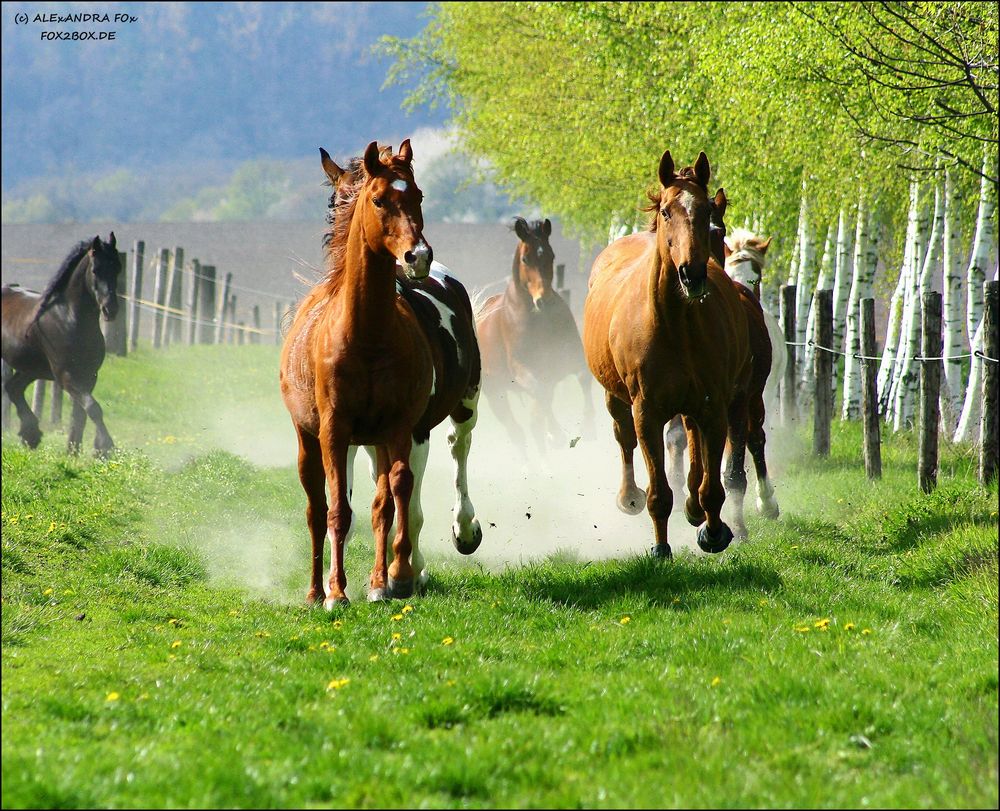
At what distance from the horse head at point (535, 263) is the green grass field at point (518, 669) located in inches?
217

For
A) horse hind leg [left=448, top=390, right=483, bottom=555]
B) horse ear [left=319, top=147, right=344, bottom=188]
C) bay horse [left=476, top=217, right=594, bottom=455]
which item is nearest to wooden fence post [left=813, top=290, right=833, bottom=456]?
bay horse [left=476, top=217, right=594, bottom=455]

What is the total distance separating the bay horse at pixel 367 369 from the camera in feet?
25.7

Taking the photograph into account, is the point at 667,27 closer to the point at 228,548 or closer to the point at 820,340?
the point at 820,340

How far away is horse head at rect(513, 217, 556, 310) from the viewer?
1593cm

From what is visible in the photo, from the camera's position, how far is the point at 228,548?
36.5 feet

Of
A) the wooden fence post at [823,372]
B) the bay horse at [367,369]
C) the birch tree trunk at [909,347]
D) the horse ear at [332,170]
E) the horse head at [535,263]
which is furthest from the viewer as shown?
the horse head at [535,263]

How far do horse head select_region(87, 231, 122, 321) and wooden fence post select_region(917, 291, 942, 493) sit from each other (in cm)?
981

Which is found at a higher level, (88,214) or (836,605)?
(88,214)

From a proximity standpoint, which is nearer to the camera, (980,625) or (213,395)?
(980,625)

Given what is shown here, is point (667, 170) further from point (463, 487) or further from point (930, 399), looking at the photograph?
point (930, 399)

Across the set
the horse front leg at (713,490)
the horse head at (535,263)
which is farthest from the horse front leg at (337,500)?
the horse head at (535,263)

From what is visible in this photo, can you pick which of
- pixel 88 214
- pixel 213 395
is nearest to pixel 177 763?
pixel 213 395

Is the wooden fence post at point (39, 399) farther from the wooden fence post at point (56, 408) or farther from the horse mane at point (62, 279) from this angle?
the horse mane at point (62, 279)

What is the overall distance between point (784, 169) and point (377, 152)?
35.0 feet
